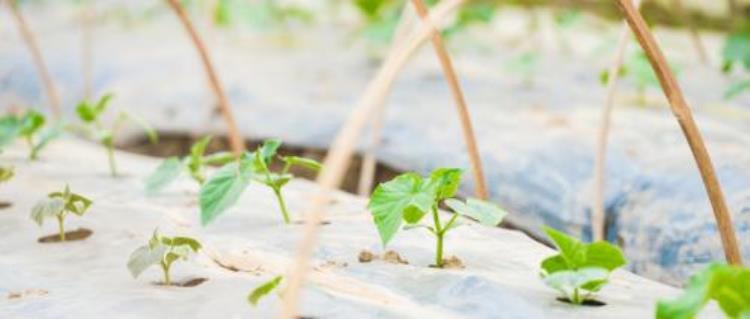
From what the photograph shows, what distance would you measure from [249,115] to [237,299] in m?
1.72

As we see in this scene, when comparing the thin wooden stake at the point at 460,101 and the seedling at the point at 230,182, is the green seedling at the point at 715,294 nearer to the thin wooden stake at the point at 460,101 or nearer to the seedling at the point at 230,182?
the seedling at the point at 230,182

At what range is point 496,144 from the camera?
2258 millimetres

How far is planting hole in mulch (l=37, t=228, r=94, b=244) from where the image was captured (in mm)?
1459

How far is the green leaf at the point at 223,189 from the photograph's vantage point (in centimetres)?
127

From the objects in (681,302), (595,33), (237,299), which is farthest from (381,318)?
(595,33)

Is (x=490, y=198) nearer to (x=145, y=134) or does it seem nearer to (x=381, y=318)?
(x=381, y=318)

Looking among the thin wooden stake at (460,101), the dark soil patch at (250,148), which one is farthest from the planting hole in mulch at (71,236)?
the dark soil patch at (250,148)

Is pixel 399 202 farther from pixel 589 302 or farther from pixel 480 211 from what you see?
pixel 589 302

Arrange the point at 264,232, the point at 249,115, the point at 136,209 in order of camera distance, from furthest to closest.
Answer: the point at 249,115, the point at 136,209, the point at 264,232

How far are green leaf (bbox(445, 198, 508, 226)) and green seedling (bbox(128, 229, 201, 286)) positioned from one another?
0.37 meters

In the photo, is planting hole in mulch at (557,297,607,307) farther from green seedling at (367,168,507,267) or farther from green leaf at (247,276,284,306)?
green leaf at (247,276,284,306)

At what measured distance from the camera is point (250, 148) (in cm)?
273

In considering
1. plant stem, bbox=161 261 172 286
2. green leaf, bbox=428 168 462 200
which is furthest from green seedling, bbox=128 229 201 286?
green leaf, bbox=428 168 462 200

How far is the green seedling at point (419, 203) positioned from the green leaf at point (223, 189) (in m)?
0.22
